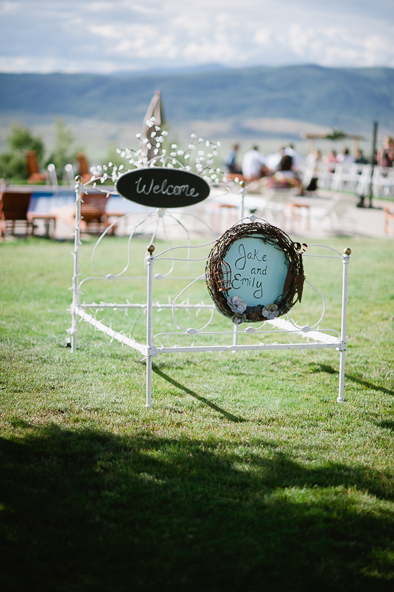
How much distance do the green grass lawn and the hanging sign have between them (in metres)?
0.74

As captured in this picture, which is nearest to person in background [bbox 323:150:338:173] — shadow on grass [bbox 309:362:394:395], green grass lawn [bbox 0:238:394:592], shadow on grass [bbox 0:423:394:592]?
green grass lawn [bbox 0:238:394:592]

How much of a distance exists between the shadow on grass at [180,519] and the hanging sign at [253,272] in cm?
98

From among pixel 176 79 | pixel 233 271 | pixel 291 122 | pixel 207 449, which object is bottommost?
pixel 207 449

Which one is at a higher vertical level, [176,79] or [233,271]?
[176,79]

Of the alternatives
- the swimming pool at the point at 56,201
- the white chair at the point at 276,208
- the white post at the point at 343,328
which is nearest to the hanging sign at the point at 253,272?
the white post at the point at 343,328

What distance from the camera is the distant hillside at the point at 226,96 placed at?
102 metres

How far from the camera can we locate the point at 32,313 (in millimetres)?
6988

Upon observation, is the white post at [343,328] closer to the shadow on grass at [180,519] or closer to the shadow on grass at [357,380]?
the shadow on grass at [357,380]

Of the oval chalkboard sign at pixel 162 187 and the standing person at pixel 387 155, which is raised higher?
the standing person at pixel 387 155

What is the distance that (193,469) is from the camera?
3.47 m

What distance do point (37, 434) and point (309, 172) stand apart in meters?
21.4

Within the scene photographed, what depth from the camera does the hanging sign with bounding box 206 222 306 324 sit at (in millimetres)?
4254

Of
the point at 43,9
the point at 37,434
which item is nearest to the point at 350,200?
the point at 37,434

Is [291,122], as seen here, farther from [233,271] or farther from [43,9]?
[233,271]
